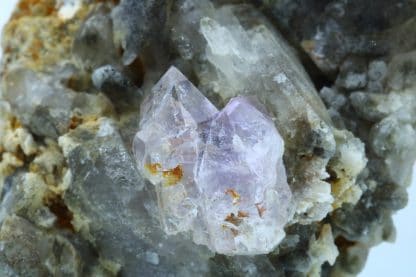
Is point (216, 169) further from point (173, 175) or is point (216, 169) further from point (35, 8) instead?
point (35, 8)

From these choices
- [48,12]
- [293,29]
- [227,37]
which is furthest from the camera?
[48,12]

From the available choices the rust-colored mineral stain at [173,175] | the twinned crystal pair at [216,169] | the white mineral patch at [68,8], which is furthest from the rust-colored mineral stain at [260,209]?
the white mineral patch at [68,8]

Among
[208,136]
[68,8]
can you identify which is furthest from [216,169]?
[68,8]

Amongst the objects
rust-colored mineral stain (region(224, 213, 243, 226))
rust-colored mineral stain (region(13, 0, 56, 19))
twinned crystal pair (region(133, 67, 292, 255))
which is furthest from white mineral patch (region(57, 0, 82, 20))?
rust-colored mineral stain (region(224, 213, 243, 226))

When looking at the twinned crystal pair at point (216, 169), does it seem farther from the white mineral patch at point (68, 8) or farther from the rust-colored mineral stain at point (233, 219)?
the white mineral patch at point (68, 8)

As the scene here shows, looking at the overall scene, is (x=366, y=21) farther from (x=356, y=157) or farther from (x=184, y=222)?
(x=184, y=222)

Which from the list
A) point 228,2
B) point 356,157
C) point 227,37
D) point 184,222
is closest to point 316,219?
point 356,157
